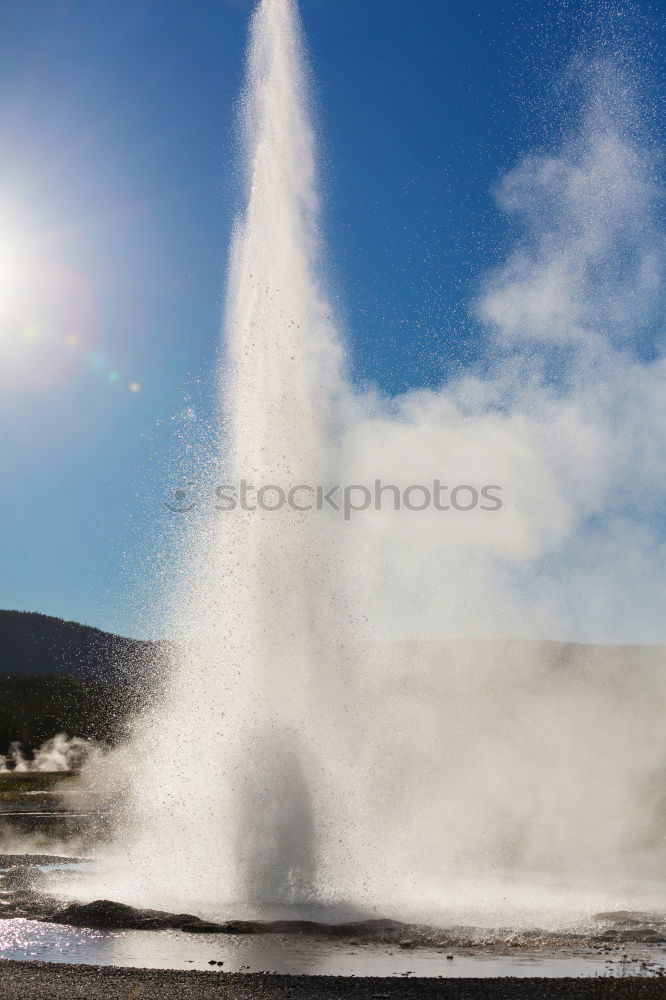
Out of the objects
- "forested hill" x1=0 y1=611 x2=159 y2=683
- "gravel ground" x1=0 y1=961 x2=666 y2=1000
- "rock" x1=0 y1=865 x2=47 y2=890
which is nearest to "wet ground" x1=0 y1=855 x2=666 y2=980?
"gravel ground" x1=0 y1=961 x2=666 y2=1000

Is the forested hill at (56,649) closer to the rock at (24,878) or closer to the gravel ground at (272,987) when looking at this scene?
the rock at (24,878)

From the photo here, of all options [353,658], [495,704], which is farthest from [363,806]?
[495,704]

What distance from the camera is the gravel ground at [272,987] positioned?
→ 11070mm

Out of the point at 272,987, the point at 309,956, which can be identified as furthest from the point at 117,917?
the point at 272,987

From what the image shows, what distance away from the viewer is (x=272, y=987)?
11570mm

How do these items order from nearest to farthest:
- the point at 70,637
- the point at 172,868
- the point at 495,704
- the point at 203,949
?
1. the point at 203,949
2. the point at 172,868
3. the point at 495,704
4. the point at 70,637

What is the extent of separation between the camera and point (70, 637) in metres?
197

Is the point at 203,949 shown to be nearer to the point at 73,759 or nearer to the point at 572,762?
the point at 572,762

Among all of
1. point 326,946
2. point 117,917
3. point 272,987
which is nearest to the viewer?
point 272,987

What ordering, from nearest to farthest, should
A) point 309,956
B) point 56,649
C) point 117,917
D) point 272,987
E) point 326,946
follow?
point 272,987 → point 309,956 → point 326,946 → point 117,917 → point 56,649

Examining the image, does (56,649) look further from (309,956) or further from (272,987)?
(272,987)

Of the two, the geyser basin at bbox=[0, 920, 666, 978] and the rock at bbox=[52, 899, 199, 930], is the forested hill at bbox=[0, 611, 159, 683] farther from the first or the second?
the geyser basin at bbox=[0, 920, 666, 978]

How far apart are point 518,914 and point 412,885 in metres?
2.85

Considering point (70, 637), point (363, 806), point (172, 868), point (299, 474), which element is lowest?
point (172, 868)
